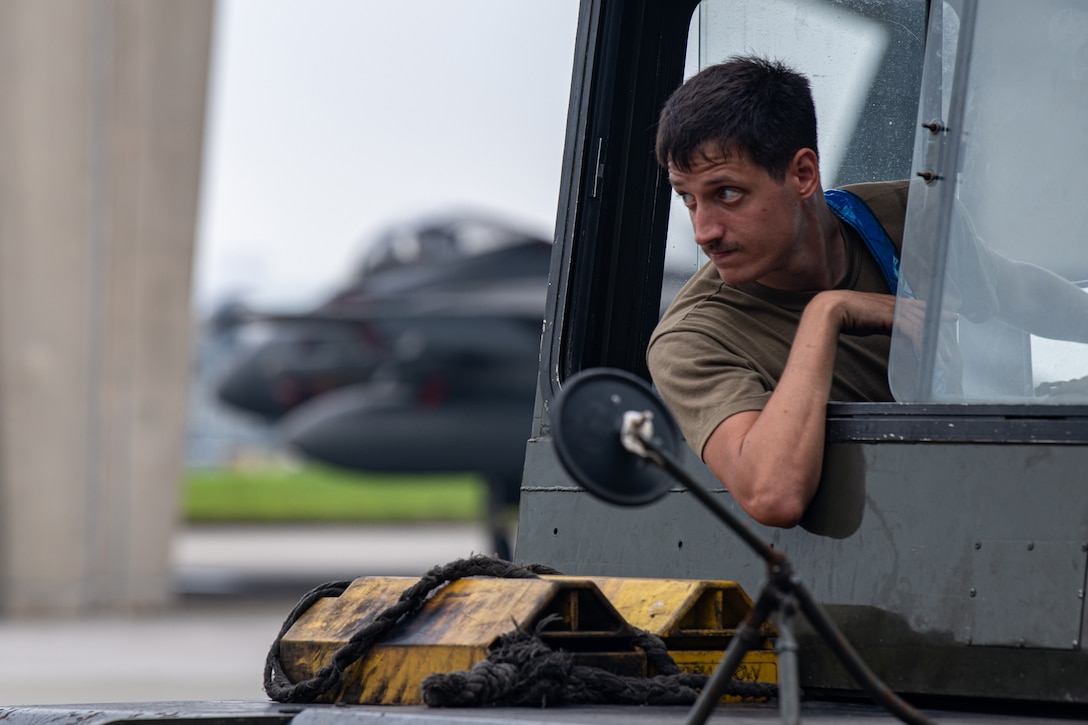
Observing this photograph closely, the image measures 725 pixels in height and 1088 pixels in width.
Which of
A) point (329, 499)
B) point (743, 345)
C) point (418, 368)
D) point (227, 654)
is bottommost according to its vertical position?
point (329, 499)

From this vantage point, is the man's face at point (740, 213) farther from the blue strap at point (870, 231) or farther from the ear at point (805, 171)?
the blue strap at point (870, 231)

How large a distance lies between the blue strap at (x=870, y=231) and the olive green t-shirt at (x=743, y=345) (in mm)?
15

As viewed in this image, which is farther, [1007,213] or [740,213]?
[740,213]

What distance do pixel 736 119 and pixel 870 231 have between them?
0.37 meters

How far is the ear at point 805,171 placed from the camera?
8.22ft

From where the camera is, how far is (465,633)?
2168 mm

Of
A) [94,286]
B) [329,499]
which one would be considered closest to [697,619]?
[94,286]

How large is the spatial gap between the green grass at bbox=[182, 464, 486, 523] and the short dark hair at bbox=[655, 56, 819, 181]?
3662cm

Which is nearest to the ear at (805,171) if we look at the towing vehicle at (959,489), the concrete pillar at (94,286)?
the towing vehicle at (959,489)

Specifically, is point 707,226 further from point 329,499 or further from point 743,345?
point 329,499

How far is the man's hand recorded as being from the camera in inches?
89.6

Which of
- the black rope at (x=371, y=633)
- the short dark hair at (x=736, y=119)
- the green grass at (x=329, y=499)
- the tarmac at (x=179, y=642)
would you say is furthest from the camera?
the green grass at (x=329, y=499)

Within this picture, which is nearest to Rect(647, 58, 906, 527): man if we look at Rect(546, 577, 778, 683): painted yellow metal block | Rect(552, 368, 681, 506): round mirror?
Rect(546, 577, 778, 683): painted yellow metal block

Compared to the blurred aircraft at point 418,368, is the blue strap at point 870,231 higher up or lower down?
higher up
